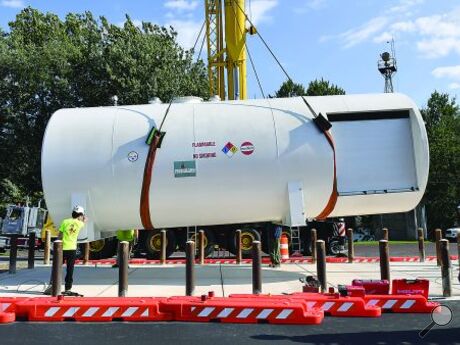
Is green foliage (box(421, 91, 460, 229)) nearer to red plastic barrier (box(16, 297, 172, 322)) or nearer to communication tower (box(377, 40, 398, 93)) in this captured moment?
communication tower (box(377, 40, 398, 93))

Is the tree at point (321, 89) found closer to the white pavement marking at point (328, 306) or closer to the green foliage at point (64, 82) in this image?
the green foliage at point (64, 82)

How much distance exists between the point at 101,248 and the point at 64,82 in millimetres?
12703

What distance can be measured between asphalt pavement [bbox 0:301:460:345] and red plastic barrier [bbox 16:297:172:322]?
0.15 m

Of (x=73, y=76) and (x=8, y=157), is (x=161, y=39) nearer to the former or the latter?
(x=73, y=76)

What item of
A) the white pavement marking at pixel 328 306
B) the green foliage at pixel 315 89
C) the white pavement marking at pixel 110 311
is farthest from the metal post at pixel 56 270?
the green foliage at pixel 315 89

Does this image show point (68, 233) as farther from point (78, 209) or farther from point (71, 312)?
point (71, 312)

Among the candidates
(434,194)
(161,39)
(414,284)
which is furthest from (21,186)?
(434,194)

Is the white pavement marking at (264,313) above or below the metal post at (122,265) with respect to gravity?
below

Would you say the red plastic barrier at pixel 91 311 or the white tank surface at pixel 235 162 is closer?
the red plastic barrier at pixel 91 311

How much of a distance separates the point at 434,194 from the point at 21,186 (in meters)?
33.6

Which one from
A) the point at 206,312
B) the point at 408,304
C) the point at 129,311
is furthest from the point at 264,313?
the point at 408,304

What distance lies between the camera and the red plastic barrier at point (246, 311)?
675 cm

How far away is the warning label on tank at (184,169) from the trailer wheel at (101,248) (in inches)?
329

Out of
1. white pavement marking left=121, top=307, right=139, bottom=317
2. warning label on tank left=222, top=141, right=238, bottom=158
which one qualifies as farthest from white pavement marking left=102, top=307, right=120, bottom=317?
warning label on tank left=222, top=141, right=238, bottom=158
